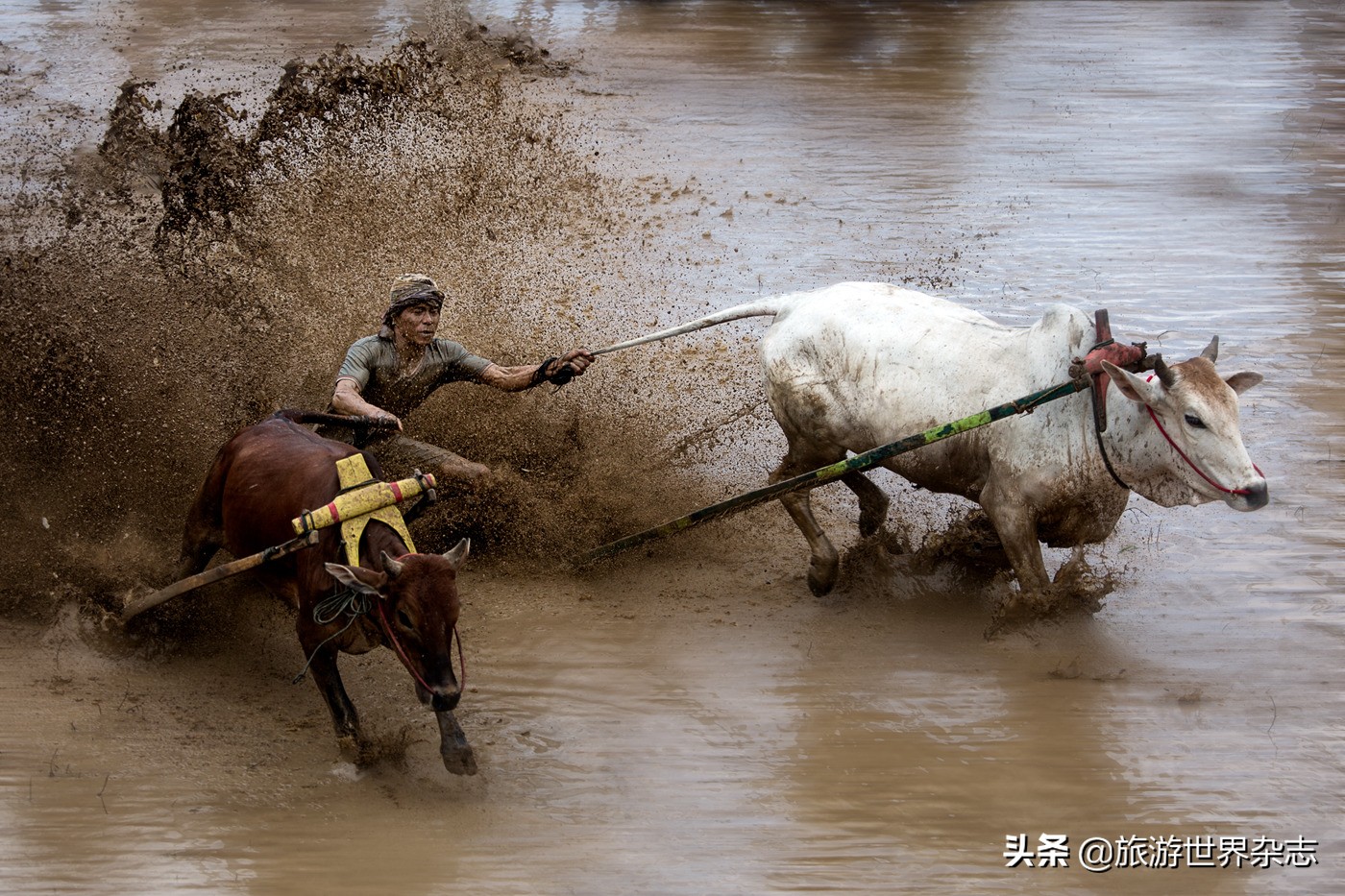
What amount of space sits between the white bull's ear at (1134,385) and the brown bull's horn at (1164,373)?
41 mm

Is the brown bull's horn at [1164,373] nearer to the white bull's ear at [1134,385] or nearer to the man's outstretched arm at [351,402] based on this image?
the white bull's ear at [1134,385]

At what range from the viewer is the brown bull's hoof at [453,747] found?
4625mm

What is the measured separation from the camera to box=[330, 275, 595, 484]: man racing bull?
5.83m

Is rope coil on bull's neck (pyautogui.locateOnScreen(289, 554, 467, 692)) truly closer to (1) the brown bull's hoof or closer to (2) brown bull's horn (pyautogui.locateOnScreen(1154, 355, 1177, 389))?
(1) the brown bull's hoof

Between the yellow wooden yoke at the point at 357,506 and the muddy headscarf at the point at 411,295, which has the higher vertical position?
the muddy headscarf at the point at 411,295

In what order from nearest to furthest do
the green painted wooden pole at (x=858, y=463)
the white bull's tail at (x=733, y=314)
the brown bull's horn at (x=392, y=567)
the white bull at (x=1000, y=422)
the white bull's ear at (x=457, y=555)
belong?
the brown bull's horn at (x=392, y=567)
the white bull's ear at (x=457, y=555)
the white bull at (x=1000, y=422)
the green painted wooden pole at (x=858, y=463)
the white bull's tail at (x=733, y=314)

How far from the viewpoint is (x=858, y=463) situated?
5.50 meters

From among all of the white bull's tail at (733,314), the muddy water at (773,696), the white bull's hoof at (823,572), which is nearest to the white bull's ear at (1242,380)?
the muddy water at (773,696)

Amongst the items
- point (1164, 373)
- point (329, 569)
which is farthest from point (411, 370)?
point (1164, 373)

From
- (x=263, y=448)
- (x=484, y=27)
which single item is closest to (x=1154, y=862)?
(x=263, y=448)

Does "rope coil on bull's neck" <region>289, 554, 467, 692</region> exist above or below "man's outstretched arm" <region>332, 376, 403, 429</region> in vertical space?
below

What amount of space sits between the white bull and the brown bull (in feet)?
5.35

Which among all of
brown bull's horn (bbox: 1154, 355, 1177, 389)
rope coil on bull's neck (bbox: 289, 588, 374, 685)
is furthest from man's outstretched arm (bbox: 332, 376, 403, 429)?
brown bull's horn (bbox: 1154, 355, 1177, 389)

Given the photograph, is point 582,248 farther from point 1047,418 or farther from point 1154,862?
point 1154,862
